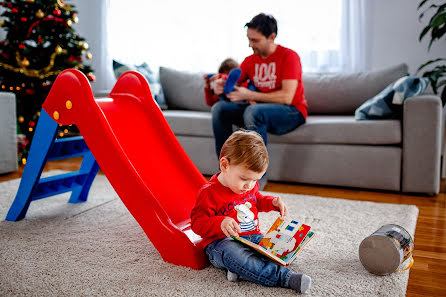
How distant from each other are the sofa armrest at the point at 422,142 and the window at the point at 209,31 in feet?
4.38

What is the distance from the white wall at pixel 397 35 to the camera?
345 cm

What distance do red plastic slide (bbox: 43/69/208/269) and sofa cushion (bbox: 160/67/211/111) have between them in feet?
4.90

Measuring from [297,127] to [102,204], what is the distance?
4.29 ft

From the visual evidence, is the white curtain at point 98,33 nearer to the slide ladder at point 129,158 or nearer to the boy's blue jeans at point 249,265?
the slide ladder at point 129,158

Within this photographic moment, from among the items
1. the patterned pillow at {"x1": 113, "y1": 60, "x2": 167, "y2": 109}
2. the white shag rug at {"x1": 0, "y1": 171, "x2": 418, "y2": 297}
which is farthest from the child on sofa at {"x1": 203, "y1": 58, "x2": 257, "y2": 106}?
the white shag rug at {"x1": 0, "y1": 171, "x2": 418, "y2": 297}

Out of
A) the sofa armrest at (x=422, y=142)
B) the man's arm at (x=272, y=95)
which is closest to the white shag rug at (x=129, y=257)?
the sofa armrest at (x=422, y=142)

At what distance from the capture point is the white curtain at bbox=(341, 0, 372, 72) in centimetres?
348

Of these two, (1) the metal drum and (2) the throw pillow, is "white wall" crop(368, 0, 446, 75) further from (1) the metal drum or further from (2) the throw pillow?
(1) the metal drum

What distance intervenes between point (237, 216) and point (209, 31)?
3008mm

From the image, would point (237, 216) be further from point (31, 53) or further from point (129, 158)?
point (31, 53)

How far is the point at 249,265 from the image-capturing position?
1.26m

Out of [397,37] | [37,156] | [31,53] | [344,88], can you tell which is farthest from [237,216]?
[397,37]

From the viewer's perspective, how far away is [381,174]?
2.51m

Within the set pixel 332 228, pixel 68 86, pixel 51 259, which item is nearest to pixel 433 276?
pixel 332 228
